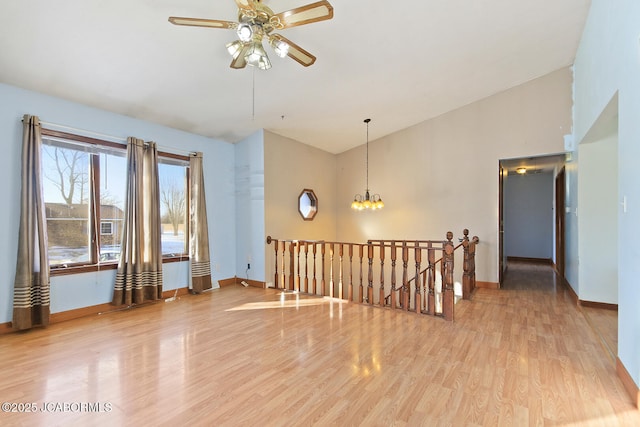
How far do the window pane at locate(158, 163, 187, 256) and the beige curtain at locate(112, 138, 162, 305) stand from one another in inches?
11.2

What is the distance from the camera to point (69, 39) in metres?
2.75

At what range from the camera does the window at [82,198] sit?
363cm

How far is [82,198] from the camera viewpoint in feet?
12.7

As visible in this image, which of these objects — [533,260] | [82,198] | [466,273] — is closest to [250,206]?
[82,198]

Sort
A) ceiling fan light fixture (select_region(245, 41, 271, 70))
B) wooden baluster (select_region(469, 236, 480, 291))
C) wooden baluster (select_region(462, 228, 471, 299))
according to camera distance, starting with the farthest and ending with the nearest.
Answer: wooden baluster (select_region(469, 236, 480, 291)) → wooden baluster (select_region(462, 228, 471, 299)) → ceiling fan light fixture (select_region(245, 41, 271, 70))

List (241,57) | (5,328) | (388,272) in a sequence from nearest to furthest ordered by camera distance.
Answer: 1. (241,57)
2. (5,328)
3. (388,272)

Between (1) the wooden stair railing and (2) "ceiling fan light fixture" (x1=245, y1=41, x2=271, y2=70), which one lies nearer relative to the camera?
(2) "ceiling fan light fixture" (x1=245, y1=41, x2=271, y2=70)

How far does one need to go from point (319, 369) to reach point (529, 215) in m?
8.48

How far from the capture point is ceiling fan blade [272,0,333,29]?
1.99 meters

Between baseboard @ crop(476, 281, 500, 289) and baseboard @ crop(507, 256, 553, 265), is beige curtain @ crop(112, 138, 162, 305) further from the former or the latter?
baseboard @ crop(507, 256, 553, 265)

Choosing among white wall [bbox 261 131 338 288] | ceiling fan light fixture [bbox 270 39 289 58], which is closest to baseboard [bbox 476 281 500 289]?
white wall [bbox 261 131 338 288]

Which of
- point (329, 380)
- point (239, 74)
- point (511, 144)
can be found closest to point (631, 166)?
point (329, 380)

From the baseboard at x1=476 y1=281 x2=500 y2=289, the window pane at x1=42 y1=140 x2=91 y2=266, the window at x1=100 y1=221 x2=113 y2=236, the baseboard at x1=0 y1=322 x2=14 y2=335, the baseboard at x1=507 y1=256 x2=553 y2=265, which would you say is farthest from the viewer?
the baseboard at x1=507 y1=256 x2=553 y2=265

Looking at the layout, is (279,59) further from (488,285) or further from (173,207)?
(488,285)
